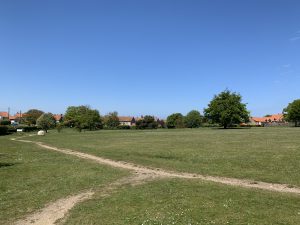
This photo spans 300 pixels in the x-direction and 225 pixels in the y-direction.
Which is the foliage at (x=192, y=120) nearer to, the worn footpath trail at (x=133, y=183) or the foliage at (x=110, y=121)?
the foliage at (x=110, y=121)

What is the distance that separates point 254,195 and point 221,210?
288 centimetres

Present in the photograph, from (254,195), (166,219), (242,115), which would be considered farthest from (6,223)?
(242,115)

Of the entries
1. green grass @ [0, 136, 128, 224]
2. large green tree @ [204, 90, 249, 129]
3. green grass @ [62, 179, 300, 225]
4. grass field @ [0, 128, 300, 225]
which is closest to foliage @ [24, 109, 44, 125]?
large green tree @ [204, 90, 249, 129]

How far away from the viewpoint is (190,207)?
11.9m

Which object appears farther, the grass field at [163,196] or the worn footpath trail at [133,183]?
the worn footpath trail at [133,183]

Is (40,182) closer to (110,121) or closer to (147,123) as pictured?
(147,123)

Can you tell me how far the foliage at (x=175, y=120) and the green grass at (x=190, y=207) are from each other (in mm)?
139651

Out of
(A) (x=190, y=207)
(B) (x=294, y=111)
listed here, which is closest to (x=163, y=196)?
(A) (x=190, y=207)

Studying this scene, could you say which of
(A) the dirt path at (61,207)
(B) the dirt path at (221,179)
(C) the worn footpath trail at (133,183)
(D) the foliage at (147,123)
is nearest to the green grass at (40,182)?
(A) the dirt path at (61,207)

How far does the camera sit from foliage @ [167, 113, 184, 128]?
15475cm

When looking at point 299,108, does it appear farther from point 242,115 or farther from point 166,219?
point 166,219

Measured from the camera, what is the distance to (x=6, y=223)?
11.2 meters

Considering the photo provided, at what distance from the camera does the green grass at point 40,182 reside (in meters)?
13.3

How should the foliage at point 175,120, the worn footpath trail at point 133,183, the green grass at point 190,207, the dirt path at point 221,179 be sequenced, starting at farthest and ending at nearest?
the foliage at point 175,120 → the dirt path at point 221,179 → the worn footpath trail at point 133,183 → the green grass at point 190,207
